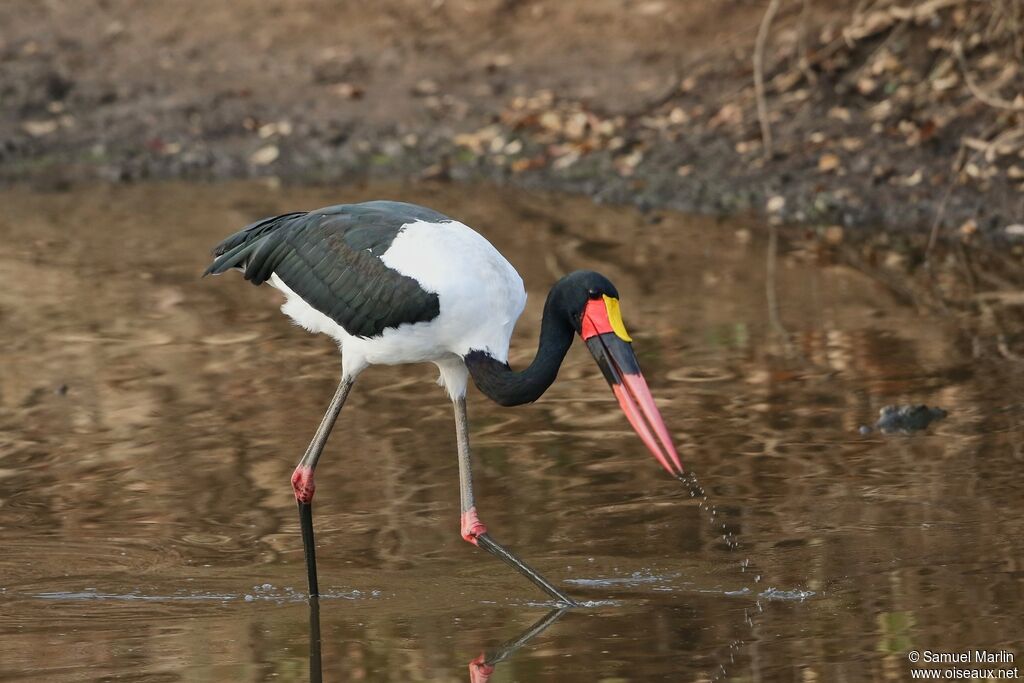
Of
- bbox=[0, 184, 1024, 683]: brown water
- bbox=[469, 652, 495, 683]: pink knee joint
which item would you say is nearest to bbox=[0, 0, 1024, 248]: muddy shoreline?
bbox=[0, 184, 1024, 683]: brown water

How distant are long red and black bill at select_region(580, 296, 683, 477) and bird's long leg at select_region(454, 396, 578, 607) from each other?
1.94ft

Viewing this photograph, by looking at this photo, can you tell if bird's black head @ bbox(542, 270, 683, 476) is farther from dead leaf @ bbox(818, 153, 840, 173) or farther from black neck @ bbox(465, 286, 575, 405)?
dead leaf @ bbox(818, 153, 840, 173)

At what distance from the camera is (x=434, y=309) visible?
4969 millimetres

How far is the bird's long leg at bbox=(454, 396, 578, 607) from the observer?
505 centimetres

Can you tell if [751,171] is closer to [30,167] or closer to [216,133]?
[216,133]

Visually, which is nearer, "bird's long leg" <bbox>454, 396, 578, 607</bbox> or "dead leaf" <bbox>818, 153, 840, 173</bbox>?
"bird's long leg" <bbox>454, 396, 578, 607</bbox>

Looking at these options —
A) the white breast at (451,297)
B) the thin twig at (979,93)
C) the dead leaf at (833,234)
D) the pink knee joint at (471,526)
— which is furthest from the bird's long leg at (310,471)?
the thin twig at (979,93)

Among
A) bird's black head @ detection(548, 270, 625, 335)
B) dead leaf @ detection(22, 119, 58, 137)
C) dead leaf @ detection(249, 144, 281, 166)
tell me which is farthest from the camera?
dead leaf @ detection(22, 119, 58, 137)

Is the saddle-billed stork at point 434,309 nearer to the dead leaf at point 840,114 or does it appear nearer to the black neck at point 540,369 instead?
the black neck at point 540,369

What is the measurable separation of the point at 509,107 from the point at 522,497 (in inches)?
270

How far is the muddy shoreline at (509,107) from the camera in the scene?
412 inches

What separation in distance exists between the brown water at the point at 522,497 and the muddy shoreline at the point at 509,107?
1446 millimetres

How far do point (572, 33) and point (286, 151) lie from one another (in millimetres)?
2433

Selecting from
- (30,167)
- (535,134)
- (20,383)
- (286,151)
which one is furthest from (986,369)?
(30,167)
